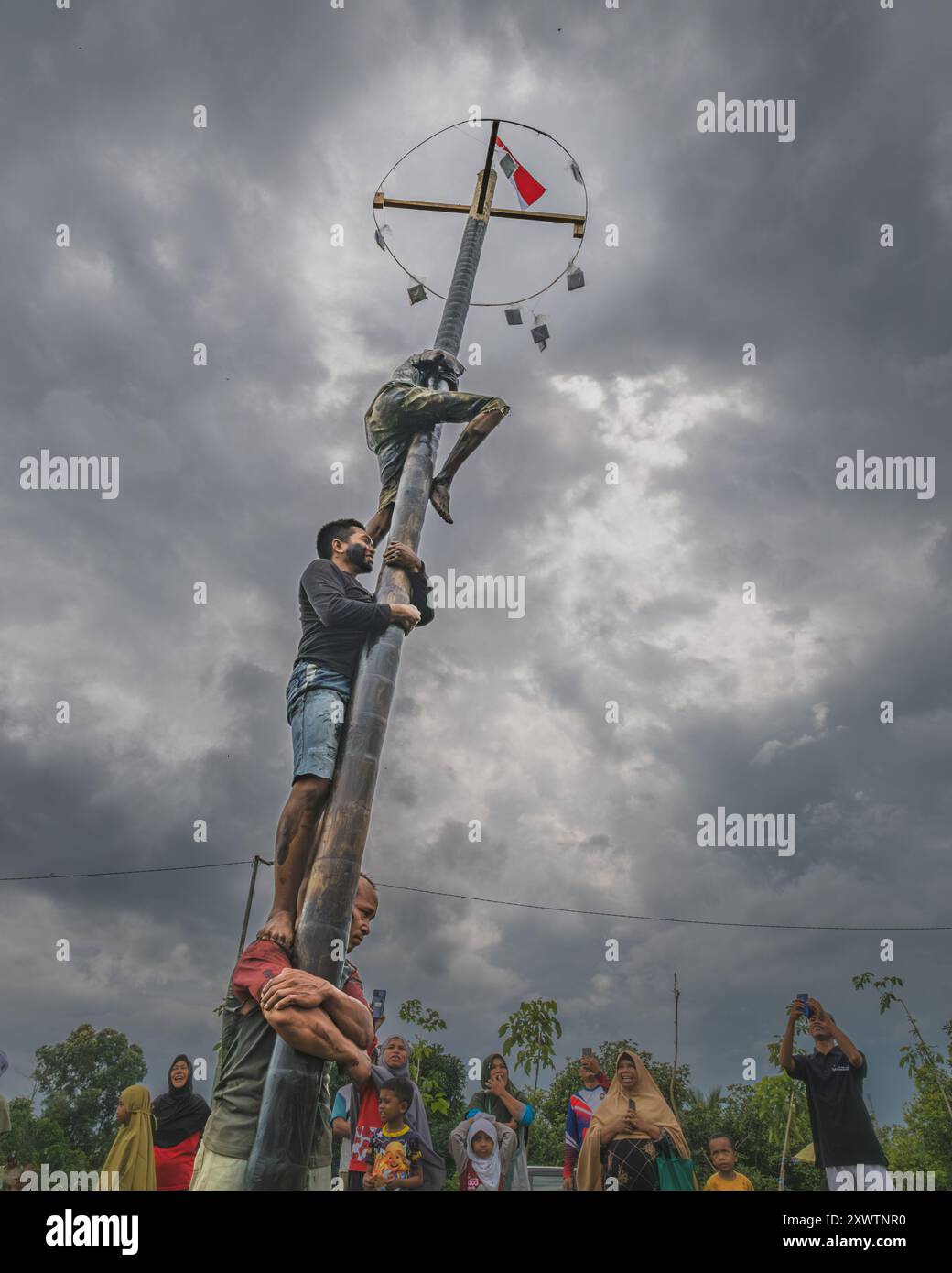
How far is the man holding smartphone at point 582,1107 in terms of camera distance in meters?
7.96

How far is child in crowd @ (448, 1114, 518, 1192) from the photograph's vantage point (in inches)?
282

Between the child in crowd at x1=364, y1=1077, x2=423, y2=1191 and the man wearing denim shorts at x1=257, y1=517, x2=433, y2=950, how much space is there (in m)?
2.82

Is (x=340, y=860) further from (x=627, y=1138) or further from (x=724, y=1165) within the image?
(x=724, y=1165)

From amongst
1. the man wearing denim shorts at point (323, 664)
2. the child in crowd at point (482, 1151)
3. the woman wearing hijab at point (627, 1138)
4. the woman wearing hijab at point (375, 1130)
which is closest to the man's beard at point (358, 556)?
the man wearing denim shorts at point (323, 664)

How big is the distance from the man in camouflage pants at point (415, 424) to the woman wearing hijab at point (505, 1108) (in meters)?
5.24

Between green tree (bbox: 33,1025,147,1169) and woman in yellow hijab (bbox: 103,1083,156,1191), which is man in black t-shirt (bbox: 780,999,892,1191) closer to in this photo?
woman in yellow hijab (bbox: 103,1083,156,1191)

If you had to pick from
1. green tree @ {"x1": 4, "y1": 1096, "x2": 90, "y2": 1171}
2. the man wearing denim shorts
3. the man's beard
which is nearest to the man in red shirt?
the man wearing denim shorts

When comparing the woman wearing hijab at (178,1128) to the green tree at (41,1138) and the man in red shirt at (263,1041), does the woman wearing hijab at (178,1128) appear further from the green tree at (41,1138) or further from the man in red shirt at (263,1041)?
the green tree at (41,1138)

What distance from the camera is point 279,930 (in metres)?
4.49

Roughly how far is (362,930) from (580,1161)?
356 centimetres

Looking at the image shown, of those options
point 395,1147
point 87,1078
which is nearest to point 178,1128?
point 395,1147

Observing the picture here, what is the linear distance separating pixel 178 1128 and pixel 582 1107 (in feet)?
12.6
